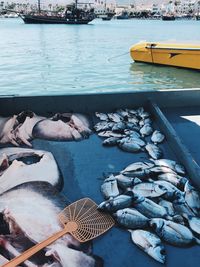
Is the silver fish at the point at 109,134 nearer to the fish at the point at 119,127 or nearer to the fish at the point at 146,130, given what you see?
the fish at the point at 119,127

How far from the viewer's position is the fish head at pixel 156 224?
231 cm

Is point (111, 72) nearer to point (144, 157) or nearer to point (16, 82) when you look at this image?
point (16, 82)

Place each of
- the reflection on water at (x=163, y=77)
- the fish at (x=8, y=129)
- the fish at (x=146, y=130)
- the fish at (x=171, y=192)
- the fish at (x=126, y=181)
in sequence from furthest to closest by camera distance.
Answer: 1. the reflection on water at (x=163, y=77)
2. the fish at (x=146, y=130)
3. the fish at (x=8, y=129)
4. the fish at (x=126, y=181)
5. the fish at (x=171, y=192)

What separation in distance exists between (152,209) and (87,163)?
3.49 feet

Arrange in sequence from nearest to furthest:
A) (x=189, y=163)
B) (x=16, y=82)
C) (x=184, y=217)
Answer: (x=184, y=217) → (x=189, y=163) → (x=16, y=82)

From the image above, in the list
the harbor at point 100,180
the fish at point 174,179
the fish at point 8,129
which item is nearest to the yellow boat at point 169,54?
the harbor at point 100,180

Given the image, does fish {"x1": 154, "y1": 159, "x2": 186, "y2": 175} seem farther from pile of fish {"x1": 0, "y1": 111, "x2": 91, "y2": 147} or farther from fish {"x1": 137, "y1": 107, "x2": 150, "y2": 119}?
fish {"x1": 137, "y1": 107, "x2": 150, "y2": 119}

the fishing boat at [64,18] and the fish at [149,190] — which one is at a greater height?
the fishing boat at [64,18]

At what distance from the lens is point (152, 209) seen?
2500mm

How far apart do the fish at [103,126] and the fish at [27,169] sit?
0.88m

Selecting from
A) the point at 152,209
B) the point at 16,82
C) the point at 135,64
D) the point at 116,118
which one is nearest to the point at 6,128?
the point at 116,118

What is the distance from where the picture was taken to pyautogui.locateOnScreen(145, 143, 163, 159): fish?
3.45 meters

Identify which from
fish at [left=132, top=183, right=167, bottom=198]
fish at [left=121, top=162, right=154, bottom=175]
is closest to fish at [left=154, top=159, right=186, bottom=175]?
fish at [left=121, top=162, right=154, bottom=175]

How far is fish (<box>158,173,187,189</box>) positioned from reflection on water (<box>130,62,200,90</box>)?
972 centimetres
